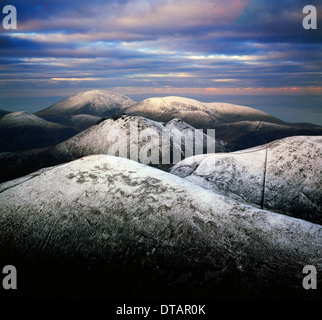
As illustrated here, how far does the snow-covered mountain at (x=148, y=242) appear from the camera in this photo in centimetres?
2464

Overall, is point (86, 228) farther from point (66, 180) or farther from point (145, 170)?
point (145, 170)

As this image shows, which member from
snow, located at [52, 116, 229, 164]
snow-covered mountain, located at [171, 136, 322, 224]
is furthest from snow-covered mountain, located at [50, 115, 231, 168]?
snow-covered mountain, located at [171, 136, 322, 224]

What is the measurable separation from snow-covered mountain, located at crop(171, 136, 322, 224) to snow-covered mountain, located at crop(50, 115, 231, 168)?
49.3 metres

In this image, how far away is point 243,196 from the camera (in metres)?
49.5

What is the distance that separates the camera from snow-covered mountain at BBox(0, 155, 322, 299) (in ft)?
80.8

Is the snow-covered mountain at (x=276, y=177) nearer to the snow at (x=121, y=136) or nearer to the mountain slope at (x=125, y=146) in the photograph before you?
the mountain slope at (x=125, y=146)

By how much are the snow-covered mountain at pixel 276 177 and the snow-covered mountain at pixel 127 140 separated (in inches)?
1942

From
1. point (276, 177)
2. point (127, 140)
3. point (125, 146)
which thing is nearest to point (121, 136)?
point (127, 140)

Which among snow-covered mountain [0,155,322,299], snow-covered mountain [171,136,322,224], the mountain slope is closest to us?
snow-covered mountain [0,155,322,299]

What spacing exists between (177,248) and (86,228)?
14160 mm

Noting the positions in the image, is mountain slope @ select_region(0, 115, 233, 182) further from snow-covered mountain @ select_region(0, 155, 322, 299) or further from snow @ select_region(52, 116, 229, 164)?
snow-covered mountain @ select_region(0, 155, 322, 299)
